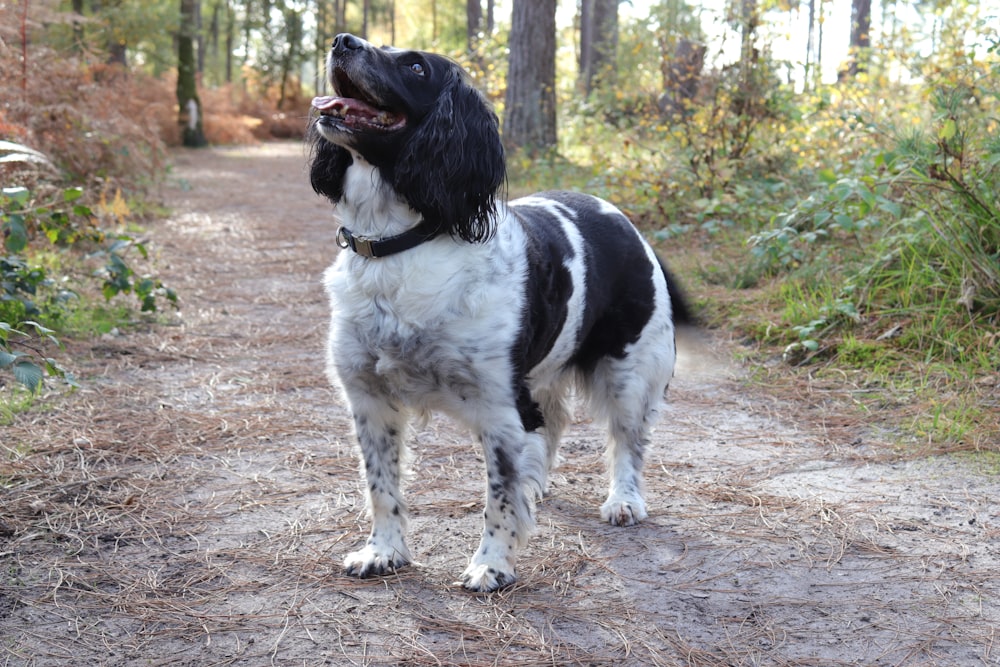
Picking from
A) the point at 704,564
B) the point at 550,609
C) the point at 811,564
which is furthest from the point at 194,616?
the point at 811,564

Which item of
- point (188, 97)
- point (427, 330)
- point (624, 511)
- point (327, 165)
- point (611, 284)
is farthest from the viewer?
point (188, 97)

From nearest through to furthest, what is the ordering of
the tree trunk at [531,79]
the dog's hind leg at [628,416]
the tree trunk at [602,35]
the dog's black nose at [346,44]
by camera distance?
the dog's black nose at [346,44], the dog's hind leg at [628,416], the tree trunk at [531,79], the tree trunk at [602,35]

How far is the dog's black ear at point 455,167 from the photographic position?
2646 millimetres

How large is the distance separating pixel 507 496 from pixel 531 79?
10119 mm

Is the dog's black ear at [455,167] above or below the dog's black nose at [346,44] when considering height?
below

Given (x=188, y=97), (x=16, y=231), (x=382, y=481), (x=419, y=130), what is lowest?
(x=382, y=481)

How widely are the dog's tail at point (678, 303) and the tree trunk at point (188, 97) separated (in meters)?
20.1

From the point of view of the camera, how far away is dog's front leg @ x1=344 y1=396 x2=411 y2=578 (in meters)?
2.83

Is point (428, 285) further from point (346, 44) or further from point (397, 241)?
point (346, 44)

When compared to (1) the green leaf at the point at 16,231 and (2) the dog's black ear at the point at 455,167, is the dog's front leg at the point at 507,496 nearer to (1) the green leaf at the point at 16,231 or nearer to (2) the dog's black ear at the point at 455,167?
(2) the dog's black ear at the point at 455,167

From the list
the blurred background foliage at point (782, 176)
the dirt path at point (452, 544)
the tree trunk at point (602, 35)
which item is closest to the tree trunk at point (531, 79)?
the blurred background foliage at point (782, 176)

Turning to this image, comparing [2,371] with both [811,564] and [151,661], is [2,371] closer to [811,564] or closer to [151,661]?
[151,661]

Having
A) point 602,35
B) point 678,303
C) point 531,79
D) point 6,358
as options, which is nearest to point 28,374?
point 6,358

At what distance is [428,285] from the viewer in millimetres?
2646
